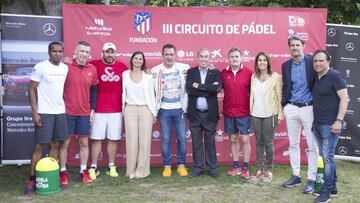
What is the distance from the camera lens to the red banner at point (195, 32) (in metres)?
6.68

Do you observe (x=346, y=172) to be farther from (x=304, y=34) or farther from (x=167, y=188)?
(x=167, y=188)

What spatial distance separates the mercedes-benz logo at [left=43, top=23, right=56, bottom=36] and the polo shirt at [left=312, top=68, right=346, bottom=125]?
400 cm

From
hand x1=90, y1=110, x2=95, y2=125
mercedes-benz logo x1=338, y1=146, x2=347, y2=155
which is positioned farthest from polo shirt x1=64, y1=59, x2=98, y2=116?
mercedes-benz logo x1=338, y1=146, x2=347, y2=155

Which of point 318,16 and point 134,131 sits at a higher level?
point 318,16

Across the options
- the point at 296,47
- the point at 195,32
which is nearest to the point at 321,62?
the point at 296,47

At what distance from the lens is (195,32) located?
691 centimetres

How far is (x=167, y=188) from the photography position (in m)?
5.89

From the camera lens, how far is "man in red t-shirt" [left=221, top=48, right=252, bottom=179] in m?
6.21

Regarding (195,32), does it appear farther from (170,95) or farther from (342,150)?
(342,150)

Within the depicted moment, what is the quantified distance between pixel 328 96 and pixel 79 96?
324 cm

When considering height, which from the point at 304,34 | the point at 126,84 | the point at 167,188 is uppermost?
the point at 304,34

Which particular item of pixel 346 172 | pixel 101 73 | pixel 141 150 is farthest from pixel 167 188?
pixel 346 172

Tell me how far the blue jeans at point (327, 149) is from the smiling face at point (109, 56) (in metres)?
2.94

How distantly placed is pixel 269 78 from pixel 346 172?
7.30ft
